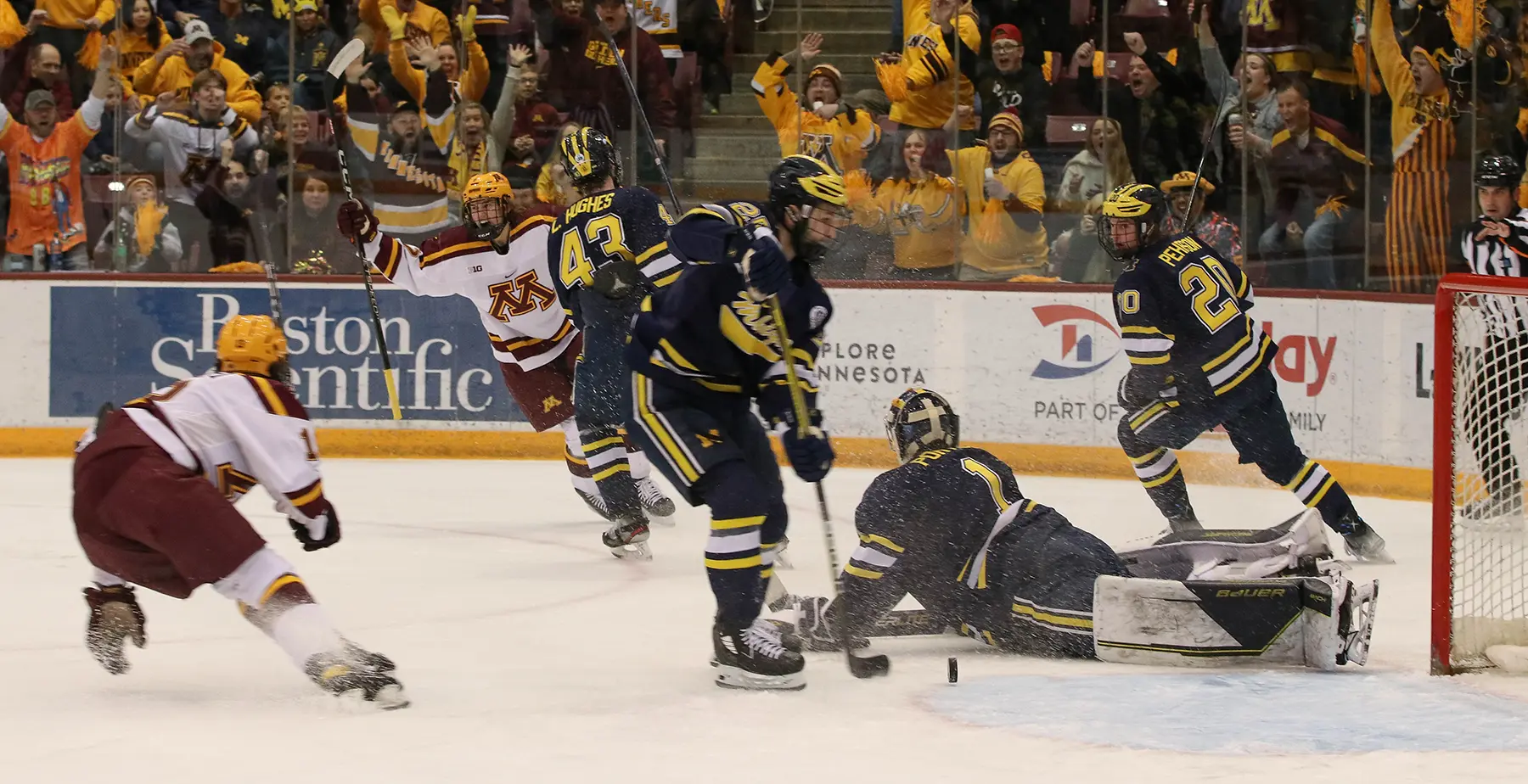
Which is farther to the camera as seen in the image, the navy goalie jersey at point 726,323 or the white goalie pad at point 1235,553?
the white goalie pad at point 1235,553

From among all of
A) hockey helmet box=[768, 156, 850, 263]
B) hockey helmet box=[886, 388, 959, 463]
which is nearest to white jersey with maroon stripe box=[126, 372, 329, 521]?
hockey helmet box=[768, 156, 850, 263]

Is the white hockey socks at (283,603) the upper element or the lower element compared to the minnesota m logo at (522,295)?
lower

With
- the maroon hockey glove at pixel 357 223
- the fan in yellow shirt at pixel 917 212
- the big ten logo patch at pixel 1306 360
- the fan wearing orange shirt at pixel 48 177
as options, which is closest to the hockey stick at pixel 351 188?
the maroon hockey glove at pixel 357 223

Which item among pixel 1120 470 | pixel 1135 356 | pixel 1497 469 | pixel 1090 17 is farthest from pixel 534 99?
pixel 1497 469

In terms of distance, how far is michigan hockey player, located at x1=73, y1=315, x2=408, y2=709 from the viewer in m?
4.05

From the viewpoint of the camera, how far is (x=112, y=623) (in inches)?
174

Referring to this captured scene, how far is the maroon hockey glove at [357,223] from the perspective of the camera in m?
6.90

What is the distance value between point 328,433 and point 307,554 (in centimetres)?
294

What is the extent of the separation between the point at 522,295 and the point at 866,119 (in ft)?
9.28

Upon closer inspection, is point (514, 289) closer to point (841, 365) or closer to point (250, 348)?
point (841, 365)

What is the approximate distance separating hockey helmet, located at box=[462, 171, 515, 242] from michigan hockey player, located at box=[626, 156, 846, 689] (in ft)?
8.96

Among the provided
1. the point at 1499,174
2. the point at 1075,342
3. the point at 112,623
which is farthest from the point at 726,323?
the point at 1075,342

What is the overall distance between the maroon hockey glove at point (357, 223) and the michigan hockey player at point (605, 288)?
0.74 m

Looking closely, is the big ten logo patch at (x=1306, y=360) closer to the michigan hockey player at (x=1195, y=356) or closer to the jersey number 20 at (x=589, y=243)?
the michigan hockey player at (x=1195, y=356)
